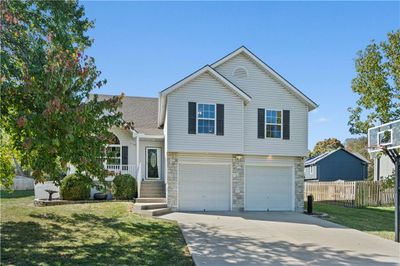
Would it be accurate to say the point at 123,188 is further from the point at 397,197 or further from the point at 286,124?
the point at 397,197

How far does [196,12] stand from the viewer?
12453 mm

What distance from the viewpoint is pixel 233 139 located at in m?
15.9

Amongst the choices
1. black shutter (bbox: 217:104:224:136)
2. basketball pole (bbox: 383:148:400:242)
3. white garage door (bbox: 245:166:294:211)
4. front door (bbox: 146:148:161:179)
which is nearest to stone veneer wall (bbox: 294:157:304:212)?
white garage door (bbox: 245:166:294:211)

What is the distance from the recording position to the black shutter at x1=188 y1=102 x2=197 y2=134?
50.8 ft

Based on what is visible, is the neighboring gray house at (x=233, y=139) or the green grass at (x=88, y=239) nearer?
the green grass at (x=88, y=239)

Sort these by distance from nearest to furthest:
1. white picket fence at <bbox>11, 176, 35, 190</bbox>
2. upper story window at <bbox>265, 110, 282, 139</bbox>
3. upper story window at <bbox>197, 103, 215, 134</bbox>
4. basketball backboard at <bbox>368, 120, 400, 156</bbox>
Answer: basketball backboard at <bbox>368, 120, 400, 156</bbox> < upper story window at <bbox>197, 103, 215, 134</bbox> < upper story window at <bbox>265, 110, 282, 139</bbox> < white picket fence at <bbox>11, 176, 35, 190</bbox>

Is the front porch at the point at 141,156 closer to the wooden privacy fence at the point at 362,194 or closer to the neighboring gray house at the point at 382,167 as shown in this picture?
the wooden privacy fence at the point at 362,194

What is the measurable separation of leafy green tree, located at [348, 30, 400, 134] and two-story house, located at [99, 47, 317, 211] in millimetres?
3090

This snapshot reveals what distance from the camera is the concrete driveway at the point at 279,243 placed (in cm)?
768

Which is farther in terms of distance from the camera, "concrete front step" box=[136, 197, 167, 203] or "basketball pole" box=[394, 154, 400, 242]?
"concrete front step" box=[136, 197, 167, 203]

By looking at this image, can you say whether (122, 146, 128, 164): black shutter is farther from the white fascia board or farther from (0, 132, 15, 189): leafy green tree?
(0, 132, 15, 189): leafy green tree

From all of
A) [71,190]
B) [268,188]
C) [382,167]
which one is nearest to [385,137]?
Result: [268,188]

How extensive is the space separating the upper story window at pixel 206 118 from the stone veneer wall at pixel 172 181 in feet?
6.15

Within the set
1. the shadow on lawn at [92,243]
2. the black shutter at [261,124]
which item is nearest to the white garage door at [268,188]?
the black shutter at [261,124]
